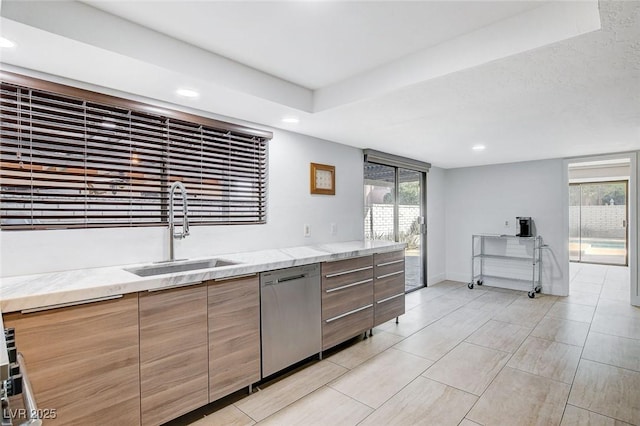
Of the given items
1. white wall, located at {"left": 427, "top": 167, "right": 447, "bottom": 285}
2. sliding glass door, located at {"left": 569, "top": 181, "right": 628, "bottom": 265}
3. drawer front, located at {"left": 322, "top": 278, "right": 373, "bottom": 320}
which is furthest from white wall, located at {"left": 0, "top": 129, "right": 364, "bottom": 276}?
sliding glass door, located at {"left": 569, "top": 181, "right": 628, "bottom": 265}

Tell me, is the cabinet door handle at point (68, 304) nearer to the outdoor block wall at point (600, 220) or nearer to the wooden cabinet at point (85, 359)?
the wooden cabinet at point (85, 359)

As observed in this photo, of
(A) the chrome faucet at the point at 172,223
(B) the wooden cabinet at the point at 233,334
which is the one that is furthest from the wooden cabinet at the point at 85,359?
(A) the chrome faucet at the point at 172,223

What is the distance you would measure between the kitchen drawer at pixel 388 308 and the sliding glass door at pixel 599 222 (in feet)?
21.8

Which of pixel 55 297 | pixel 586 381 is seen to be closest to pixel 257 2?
pixel 55 297

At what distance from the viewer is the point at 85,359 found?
1.54 m

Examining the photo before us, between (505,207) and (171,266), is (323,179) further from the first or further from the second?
(505,207)

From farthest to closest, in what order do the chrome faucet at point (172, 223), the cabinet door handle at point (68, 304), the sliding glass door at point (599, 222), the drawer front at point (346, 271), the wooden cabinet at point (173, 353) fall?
the sliding glass door at point (599, 222) → the drawer front at point (346, 271) → the chrome faucet at point (172, 223) → the wooden cabinet at point (173, 353) → the cabinet door handle at point (68, 304)

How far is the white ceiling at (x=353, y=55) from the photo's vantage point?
1564 millimetres

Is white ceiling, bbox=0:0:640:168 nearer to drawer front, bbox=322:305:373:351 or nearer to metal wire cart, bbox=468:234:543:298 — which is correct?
drawer front, bbox=322:305:373:351

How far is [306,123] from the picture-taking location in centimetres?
295

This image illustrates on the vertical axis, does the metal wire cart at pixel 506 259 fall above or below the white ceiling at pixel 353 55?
below

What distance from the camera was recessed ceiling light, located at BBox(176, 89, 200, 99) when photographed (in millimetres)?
2154

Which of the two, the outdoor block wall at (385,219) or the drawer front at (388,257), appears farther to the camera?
the outdoor block wall at (385,219)

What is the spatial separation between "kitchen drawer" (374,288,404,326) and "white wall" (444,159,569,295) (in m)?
2.71
